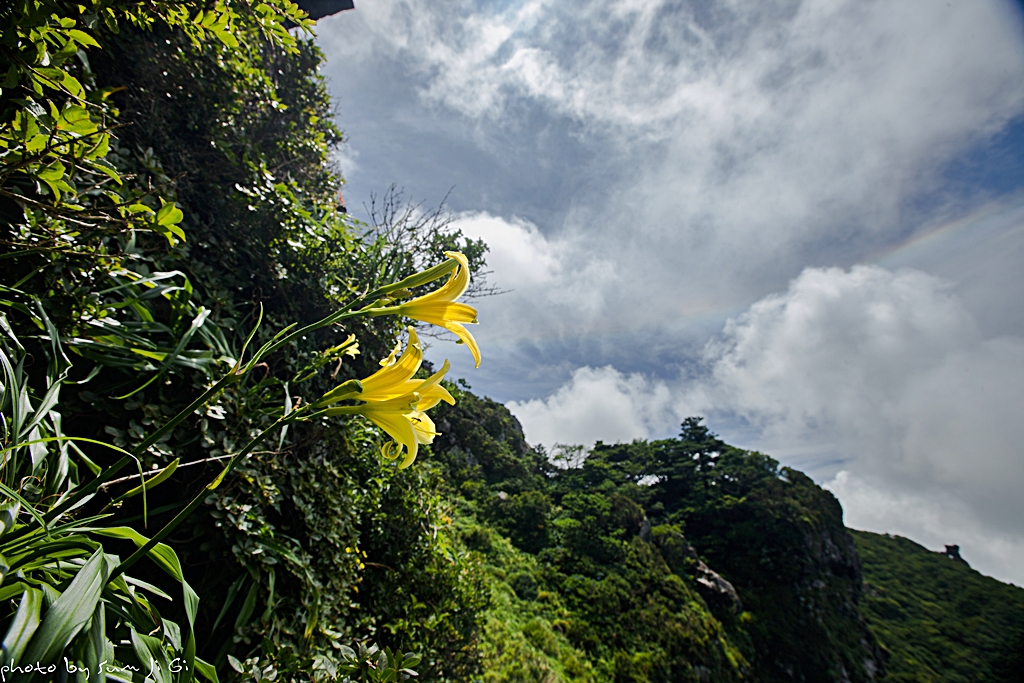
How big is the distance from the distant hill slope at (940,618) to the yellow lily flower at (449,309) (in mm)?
18561

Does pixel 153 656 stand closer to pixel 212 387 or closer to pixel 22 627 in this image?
pixel 22 627

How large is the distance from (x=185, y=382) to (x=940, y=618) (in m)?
24.6

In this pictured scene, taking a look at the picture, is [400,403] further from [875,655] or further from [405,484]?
Result: [875,655]

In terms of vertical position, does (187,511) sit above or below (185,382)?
below

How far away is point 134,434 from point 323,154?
8.84 ft

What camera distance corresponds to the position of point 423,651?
1827 mm

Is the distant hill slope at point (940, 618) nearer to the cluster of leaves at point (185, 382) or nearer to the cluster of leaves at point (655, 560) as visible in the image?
the cluster of leaves at point (655, 560)

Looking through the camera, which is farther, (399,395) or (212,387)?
(399,395)

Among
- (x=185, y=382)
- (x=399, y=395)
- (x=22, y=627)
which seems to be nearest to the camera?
(x=22, y=627)

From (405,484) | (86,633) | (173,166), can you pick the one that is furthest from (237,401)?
(173,166)

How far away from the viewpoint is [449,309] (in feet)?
2.45

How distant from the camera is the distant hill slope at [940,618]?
1262 cm

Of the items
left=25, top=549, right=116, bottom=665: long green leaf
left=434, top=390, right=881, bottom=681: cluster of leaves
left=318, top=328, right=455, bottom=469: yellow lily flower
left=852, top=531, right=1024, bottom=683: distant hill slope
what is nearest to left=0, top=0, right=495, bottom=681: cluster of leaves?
left=25, top=549, right=116, bottom=665: long green leaf

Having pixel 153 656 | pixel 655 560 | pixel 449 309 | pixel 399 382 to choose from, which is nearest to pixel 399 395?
pixel 399 382
